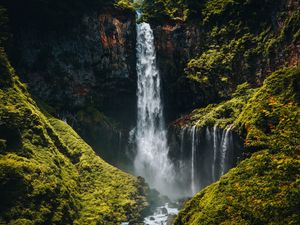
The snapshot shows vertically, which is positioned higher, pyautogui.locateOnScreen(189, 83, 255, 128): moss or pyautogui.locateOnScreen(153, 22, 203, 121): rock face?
pyautogui.locateOnScreen(153, 22, 203, 121): rock face

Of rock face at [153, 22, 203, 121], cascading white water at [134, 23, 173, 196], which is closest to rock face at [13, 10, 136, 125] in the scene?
cascading white water at [134, 23, 173, 196]

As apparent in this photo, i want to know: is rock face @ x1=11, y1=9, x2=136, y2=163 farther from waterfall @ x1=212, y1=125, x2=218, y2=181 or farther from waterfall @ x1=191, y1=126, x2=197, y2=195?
waterfall @ x1=212, y1=125, x2=218, y2=181

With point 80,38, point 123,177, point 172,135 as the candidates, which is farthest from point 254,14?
point 123,177

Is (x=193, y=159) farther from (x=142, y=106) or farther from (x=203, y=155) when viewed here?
(x=142, y=106)

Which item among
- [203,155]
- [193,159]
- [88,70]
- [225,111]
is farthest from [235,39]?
[88,70]

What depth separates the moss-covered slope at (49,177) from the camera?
23.3m

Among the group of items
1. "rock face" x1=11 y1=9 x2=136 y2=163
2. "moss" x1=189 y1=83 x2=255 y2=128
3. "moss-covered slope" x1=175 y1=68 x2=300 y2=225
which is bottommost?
"moss-covered slope" x1=175 y1=68 x2=300 y2=225

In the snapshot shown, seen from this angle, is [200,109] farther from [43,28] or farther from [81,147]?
[43,28]

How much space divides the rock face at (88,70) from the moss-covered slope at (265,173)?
2235 cm

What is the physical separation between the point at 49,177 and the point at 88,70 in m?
19.9

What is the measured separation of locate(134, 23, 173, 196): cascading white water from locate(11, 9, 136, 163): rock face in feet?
3.55

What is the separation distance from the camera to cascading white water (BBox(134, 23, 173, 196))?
42.8m

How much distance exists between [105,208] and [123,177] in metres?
5.69

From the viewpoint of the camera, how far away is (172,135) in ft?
137
